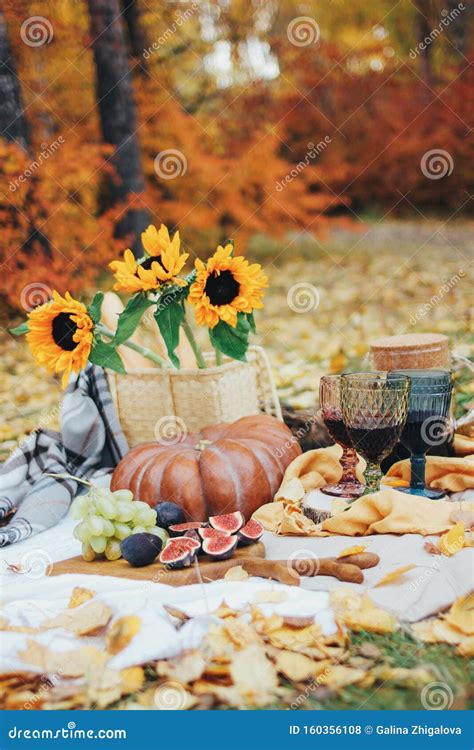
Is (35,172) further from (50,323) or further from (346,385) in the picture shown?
(346,385)

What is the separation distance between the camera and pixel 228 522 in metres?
2.56

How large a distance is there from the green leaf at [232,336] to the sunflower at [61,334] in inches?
19.4

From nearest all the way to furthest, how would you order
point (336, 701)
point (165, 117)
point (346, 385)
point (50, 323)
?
point (336, 701)
point (346, 385)
point (50, 323)
point (165, 117)

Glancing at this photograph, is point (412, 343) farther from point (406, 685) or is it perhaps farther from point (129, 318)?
point (406, 685)

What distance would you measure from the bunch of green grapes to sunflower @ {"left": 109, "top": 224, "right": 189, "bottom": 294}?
30.4 inches

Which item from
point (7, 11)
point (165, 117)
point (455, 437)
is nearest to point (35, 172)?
point (7, 11)

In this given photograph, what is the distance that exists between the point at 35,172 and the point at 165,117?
2556mm

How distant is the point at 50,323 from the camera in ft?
9.31

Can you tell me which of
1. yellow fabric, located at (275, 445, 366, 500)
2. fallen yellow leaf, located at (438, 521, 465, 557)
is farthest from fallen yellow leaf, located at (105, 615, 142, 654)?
yellow fabric, located at (275, 445, 366, 500)

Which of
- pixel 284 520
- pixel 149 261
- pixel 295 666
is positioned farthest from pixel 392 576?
pixel 149 261

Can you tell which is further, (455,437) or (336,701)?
(455,437)

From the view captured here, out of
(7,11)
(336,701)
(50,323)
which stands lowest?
(336,701)

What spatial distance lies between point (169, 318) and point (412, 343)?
3.05 feet

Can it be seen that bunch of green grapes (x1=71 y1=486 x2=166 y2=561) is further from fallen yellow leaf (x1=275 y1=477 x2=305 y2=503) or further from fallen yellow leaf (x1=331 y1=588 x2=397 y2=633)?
fallen yellow leaf (x1=331 y1=588 x2=397 y2=633)
